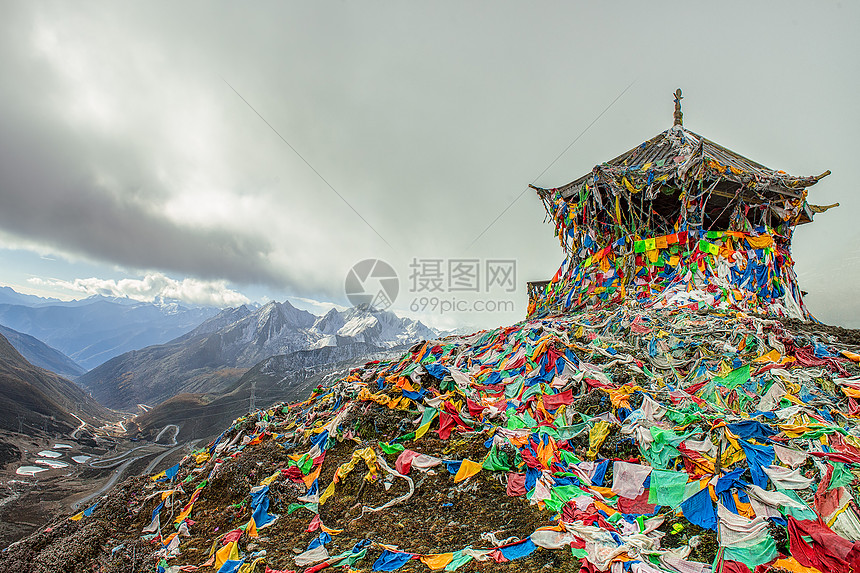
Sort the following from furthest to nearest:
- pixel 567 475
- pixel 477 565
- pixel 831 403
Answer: pixel 831 403
pixel 567 475
pixel 477 565

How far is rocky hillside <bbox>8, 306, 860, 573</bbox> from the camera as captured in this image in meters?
3.71

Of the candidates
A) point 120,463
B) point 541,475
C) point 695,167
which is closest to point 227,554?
point 541,475

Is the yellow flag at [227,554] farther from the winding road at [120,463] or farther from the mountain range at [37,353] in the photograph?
the mountain range at [37,353]

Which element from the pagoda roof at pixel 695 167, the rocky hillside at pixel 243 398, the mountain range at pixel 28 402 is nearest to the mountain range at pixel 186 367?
the rocky hillside at pixel 243 398

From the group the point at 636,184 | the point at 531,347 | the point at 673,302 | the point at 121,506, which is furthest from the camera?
the point at 636,184

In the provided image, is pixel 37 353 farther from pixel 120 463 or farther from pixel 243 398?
pixel 120 463

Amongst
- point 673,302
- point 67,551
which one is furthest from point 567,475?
point 673,302

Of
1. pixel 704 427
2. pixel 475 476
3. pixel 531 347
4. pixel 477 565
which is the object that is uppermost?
pixel 531 347

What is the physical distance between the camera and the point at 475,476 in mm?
5172

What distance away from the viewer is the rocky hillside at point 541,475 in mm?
3715

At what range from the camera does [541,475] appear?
4.88 metres

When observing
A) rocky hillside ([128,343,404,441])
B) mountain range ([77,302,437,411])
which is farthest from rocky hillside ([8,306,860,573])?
mountain range ([77,302,437,411])

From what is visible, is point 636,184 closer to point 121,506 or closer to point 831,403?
point 831,403

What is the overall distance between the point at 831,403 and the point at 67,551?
10.7 m
